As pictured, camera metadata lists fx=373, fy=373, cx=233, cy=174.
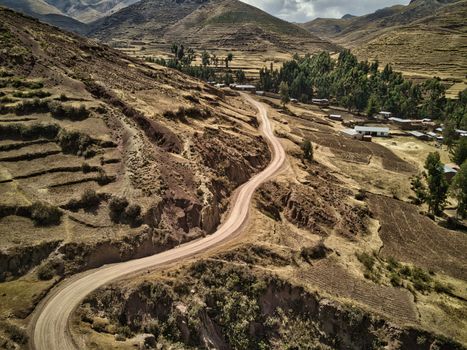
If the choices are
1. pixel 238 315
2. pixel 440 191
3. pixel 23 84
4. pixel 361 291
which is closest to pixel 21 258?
pixel 238 315

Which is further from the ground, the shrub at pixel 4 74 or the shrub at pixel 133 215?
the shrub at pixel 4 74

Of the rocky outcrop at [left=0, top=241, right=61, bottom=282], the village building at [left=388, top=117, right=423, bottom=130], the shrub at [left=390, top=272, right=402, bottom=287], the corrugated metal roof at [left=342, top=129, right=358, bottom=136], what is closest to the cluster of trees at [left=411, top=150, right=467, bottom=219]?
the shrub at [left=390, top=272, right=402, bottom=287]

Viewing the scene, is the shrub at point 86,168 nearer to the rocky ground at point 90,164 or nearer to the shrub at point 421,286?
the rocky ground at point 90,164

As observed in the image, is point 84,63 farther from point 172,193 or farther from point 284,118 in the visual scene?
point 284,118

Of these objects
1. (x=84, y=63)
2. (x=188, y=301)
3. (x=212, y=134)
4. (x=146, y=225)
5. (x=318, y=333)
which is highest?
(x=84, y=63)

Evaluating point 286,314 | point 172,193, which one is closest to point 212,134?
point 172,193

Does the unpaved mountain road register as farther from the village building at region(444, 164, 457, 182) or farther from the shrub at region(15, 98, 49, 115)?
the village building at region(444, 164, 457, 182)

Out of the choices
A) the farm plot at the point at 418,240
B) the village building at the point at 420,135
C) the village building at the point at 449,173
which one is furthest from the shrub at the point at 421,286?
the village building at the point at 420,135
